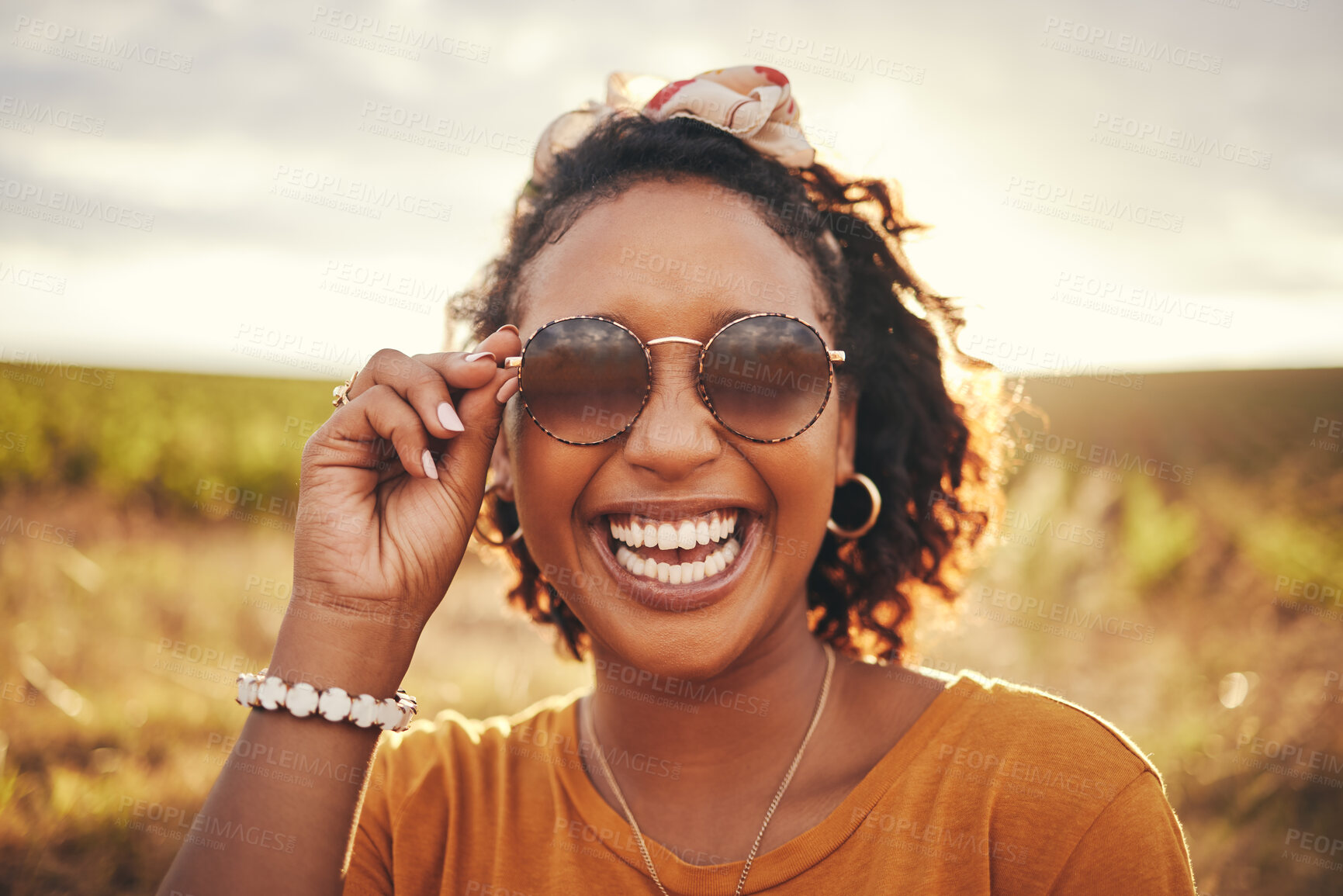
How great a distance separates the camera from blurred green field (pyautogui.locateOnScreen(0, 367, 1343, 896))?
412 cm

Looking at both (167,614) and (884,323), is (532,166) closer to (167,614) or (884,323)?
(884,323)

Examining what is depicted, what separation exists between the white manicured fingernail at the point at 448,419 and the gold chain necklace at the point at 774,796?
1093 mm

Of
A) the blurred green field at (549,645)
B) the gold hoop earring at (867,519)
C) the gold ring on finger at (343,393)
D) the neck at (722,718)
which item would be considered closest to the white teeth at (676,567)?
the neck at (722,718)

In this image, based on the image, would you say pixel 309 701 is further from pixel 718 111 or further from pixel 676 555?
pixel 718 111

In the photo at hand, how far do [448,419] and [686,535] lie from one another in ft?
2.24

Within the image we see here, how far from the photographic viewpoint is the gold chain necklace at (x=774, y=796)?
2.12m

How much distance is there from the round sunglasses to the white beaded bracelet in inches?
32.0

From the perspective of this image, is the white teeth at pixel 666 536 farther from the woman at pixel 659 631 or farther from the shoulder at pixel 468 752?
the shoulder at pixel 468 752

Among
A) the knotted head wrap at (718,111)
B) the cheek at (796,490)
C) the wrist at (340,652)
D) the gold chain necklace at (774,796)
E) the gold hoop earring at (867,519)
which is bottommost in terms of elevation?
the gold chain necklace at (774,796)

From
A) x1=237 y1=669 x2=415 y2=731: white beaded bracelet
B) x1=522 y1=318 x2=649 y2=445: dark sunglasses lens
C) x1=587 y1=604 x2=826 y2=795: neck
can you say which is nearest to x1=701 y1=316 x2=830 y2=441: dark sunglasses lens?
x1=522 y1=318 x2=649 y2=445: dark sunglasses lens

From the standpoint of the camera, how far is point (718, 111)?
2.58m

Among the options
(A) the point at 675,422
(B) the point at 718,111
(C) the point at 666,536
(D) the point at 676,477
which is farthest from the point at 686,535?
(B) the point at 718,111

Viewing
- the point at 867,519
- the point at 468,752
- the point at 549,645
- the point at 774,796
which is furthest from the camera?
the point at 549,645

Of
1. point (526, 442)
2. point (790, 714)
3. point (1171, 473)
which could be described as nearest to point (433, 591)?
point (526, 442)
